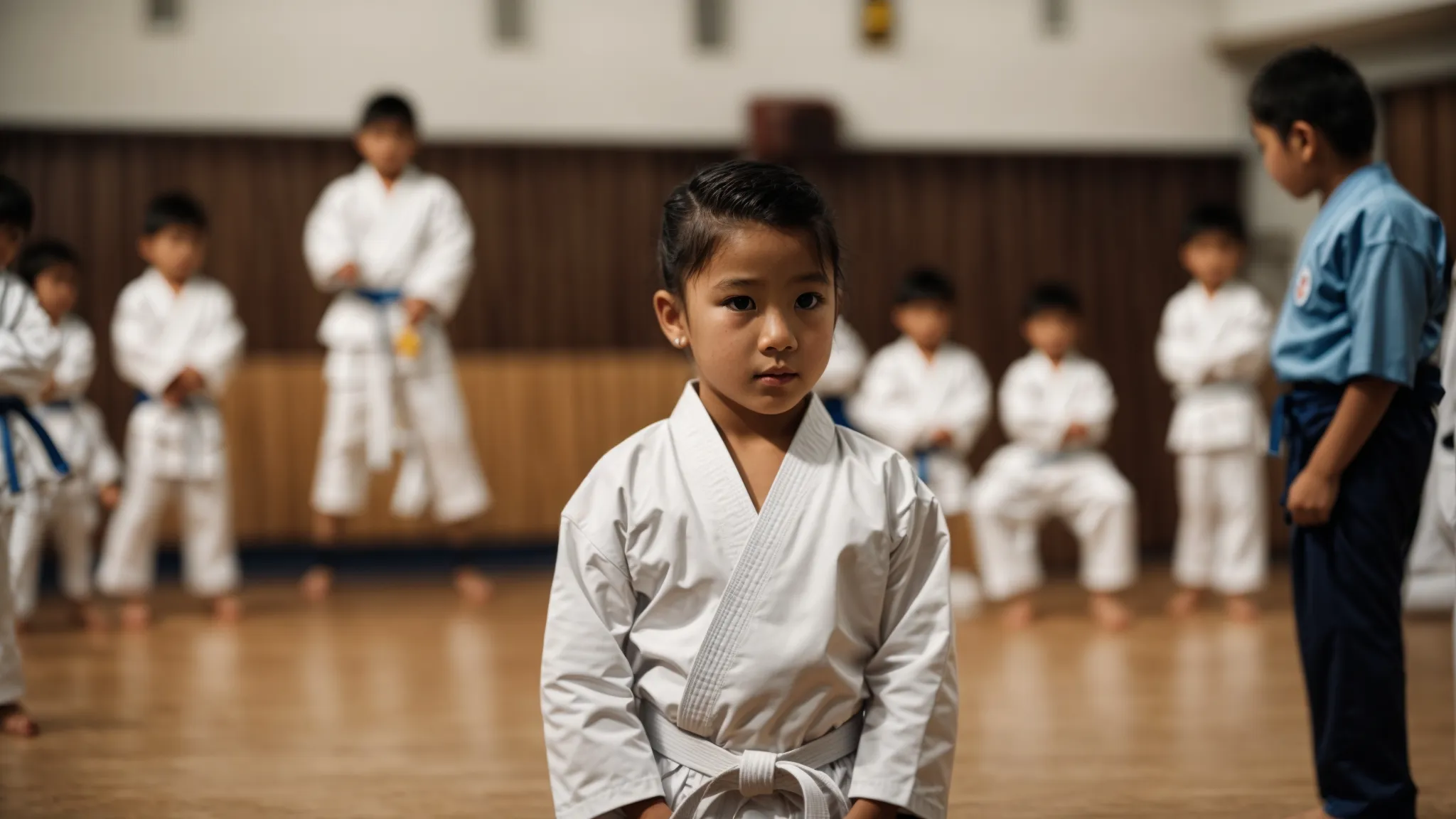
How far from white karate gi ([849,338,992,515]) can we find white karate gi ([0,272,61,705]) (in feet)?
9.86

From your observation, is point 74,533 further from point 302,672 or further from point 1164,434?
point 1164,434

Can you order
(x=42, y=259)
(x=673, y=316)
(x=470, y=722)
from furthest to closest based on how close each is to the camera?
(x=42, y=259) → (x=470, y=722) → (x=673, y=316)

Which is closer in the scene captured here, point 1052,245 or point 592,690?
point 592,690

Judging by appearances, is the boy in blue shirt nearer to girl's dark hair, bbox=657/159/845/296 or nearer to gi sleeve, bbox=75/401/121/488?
girl's dark hair, bbox=657/159/845/296

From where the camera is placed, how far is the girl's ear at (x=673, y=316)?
178 cm

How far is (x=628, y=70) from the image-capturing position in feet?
22.6

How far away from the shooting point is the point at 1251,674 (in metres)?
3.93

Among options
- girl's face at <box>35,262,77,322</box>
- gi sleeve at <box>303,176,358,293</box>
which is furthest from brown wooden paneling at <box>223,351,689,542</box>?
girl's face at <box>35,262,77,322</box>

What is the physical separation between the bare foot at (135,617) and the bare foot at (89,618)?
68 millimetres

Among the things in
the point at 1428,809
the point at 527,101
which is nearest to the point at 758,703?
the point at 1428,809

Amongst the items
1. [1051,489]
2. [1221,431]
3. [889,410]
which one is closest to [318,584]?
[889,410]

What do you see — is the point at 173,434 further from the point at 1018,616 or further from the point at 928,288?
the point at 1018,616

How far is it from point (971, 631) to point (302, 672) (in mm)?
2312

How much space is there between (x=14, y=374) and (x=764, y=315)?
2.11 meters
